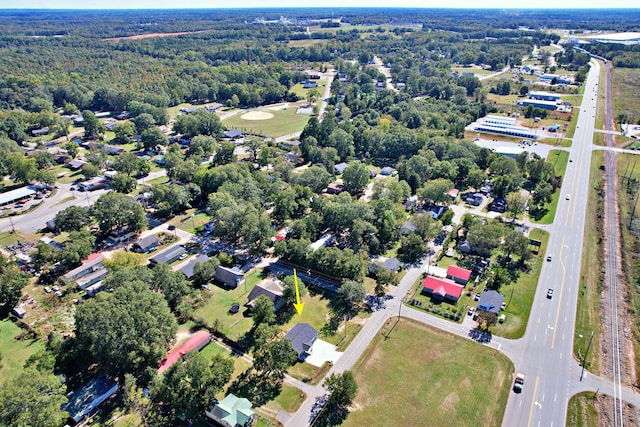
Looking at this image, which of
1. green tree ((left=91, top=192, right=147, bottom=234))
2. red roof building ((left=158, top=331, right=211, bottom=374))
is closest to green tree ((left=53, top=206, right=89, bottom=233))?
green tree ((left=91, top=192, right=147, bottom=234))

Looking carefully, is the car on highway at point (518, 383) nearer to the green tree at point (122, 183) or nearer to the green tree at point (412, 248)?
the green tree at point (412, 248)

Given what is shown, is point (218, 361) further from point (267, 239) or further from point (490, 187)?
point (490, 187)

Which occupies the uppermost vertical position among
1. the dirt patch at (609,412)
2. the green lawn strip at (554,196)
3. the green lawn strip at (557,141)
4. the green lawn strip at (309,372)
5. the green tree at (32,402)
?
the green tree at (32,402)

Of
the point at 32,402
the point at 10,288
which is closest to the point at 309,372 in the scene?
the point at 32,402

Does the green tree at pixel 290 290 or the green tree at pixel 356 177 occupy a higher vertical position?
the green tree at pixel 356 177

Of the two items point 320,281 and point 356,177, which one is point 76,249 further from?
point 356,177

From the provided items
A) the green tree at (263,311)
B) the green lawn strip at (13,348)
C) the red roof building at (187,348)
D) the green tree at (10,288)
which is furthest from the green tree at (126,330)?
the green tree at (10,288)

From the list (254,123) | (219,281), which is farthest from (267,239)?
(254,123)
